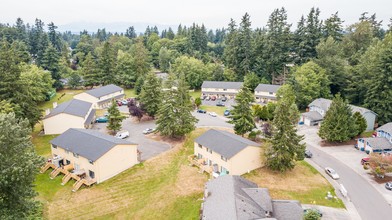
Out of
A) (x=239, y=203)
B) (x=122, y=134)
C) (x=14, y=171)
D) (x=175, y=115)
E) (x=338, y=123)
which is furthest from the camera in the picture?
(x=122, y=134)

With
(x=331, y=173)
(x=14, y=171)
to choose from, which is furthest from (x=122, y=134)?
(x=331, y=173)

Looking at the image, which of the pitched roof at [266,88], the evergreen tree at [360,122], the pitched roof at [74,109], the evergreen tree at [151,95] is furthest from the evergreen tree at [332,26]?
the pitched roof at [74,109]

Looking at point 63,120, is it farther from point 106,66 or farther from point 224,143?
point 106,66

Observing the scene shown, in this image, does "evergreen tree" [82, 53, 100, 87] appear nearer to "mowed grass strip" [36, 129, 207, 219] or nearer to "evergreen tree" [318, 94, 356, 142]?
"mowed grass strip" [36, 129, 207, 219]

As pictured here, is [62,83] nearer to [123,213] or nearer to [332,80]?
[123,213]

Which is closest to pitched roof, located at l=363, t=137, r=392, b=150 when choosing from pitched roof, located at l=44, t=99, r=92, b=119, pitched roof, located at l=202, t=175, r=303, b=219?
pitched roof, located at l=202, t=175, r=303, b=219

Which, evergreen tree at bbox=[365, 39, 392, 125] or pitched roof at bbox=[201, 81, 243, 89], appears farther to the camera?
pitched roof at bbox=[201, 81, 243, 89]
